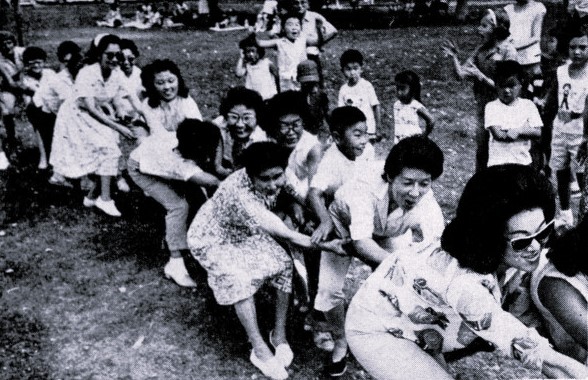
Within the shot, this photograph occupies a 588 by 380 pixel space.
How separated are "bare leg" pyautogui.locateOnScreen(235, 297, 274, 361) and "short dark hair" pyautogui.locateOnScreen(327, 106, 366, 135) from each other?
1.22 metres

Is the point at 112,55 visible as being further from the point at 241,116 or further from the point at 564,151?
the point at 564,151

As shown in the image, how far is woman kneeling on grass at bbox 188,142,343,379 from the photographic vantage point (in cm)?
419

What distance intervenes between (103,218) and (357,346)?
440 centimetres

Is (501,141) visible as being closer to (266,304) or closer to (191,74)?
(266,304)

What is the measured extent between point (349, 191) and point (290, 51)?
4.37 meters

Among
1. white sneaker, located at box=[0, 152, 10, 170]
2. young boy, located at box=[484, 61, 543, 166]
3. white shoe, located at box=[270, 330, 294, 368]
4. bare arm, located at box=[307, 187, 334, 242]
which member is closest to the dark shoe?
white shoe, located at box=[270, 330, 294, 368]

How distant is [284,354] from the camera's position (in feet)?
14.4

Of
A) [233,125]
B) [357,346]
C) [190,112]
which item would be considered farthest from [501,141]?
[357,346]

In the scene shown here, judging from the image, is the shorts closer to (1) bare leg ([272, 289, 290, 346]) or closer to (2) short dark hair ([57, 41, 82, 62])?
(1) bare leg ([272, 289, 290, 346])

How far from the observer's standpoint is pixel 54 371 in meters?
4.41

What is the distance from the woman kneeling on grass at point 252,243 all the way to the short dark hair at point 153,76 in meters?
1.72

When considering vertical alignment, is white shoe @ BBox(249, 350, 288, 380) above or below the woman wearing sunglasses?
below

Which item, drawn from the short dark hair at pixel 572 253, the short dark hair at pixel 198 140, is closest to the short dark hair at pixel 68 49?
the short dark hair at pixel 198 140

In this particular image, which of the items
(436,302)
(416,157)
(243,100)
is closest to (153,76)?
(243,100)
